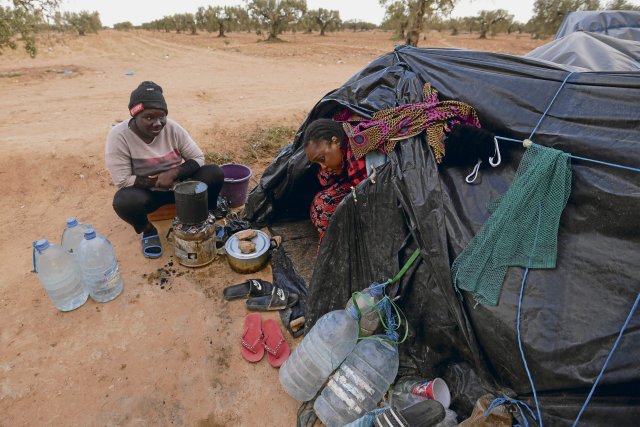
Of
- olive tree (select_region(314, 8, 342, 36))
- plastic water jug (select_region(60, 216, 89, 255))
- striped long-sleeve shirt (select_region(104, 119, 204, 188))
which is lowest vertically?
plastic water jug (select_region(60, 216, 89, 255))

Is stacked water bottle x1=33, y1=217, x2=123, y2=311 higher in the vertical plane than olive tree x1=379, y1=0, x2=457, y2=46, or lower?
lower

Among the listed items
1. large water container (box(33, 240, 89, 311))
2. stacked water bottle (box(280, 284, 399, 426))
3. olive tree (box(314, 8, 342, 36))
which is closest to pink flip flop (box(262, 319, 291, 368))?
stacked water bottle (box(280, 284, 399, 426))

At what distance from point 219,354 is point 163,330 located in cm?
53

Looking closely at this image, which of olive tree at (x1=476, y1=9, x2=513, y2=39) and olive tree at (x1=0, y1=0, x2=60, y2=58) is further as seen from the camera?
olive tree at (x1=476, y1=9, x2=513, y2=39)

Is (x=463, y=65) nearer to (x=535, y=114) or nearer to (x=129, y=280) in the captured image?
(x=535, y=114)

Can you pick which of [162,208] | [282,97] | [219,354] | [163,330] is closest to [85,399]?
[163,330]

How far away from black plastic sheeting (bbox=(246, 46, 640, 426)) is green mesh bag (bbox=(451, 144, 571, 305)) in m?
0.06

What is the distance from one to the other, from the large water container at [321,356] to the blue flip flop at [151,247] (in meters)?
1.91

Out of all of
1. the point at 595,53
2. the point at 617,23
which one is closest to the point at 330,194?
the point at 595,53

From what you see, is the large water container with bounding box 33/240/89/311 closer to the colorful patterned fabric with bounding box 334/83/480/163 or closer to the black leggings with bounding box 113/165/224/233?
the black leggings with bounding box 113/165/224/233

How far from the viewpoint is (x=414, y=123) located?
8.01 ft

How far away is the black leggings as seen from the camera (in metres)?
3.37

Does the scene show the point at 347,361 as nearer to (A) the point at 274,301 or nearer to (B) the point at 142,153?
(A) the point at 274,301

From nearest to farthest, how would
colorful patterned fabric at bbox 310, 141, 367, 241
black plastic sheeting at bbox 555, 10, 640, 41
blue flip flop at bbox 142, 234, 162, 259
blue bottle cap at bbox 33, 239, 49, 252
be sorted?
blue bottle cap at bbox 33, 239, 49, 252 → colorful patterned fabric at bbox 310, 141, 367, 241 → blue flip flop at bbox 142, 234, 162, 259 → black plastic sheeting at bbox 555, 10, 640, 41
